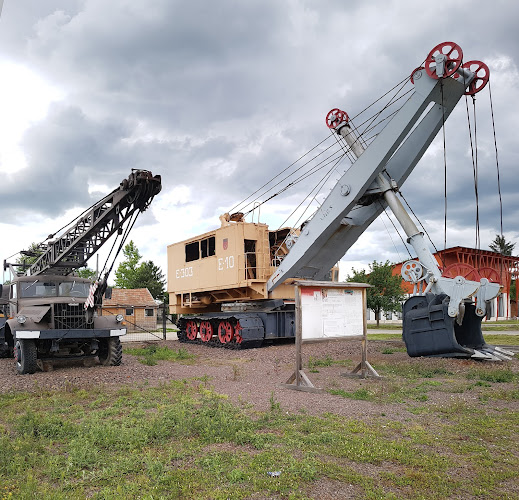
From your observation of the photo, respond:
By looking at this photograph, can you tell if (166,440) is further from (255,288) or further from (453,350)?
(255,288)

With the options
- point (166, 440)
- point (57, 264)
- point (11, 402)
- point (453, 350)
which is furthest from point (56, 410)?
point (453, 350)

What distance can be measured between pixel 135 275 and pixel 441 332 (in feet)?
146

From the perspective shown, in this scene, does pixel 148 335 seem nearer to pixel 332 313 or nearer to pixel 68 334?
pixel 68 334

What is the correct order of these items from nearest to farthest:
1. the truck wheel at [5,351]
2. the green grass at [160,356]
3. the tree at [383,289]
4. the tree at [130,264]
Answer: the green grass at [160,356], the truck wheel at [5,351], the tree at [383,289], the tree at [130,264]

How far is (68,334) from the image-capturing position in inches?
437

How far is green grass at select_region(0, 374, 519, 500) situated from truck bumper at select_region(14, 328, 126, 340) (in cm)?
371

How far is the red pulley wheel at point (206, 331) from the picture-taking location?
19.8 meters

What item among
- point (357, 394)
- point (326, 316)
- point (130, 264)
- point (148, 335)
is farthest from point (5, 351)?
point (130, 264)

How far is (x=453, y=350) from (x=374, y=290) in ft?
67.3

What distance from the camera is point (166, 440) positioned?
5.31 metres

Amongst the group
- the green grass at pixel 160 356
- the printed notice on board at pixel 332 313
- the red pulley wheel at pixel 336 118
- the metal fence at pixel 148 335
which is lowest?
the metal fence at pixel 148 335

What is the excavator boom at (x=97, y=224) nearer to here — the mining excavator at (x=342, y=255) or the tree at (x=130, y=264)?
the mining excavator at (x=342, y=255)

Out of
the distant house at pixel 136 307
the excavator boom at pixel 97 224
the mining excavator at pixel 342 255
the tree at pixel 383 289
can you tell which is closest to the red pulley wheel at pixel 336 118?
the mining excavator at pixel 342 255

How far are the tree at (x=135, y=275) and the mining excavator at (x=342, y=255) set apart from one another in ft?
100
